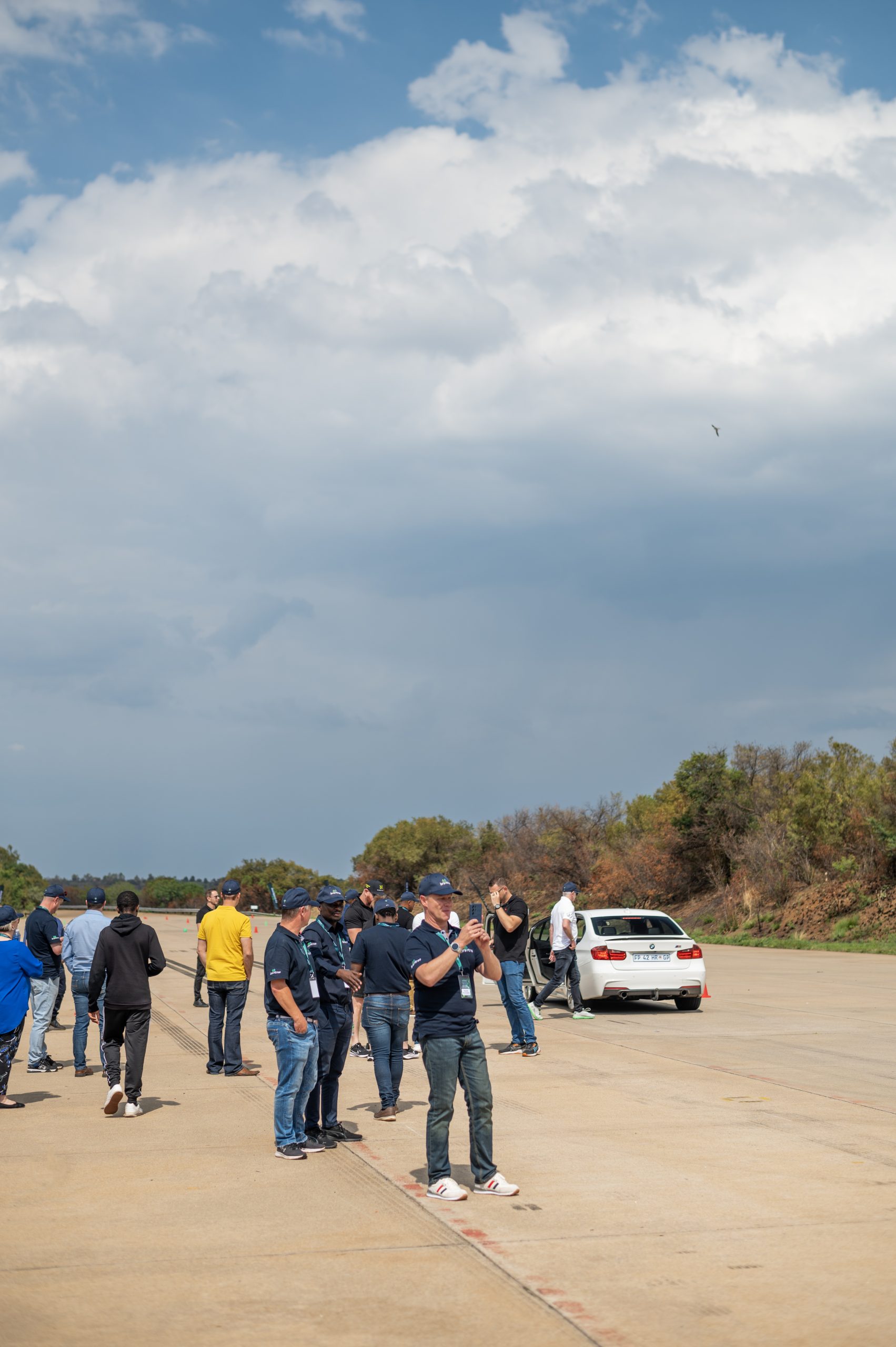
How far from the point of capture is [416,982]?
7.41 metres

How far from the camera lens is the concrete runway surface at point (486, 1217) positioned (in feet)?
17.3

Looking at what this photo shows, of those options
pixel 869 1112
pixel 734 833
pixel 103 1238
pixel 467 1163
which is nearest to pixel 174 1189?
pixel 103 1238

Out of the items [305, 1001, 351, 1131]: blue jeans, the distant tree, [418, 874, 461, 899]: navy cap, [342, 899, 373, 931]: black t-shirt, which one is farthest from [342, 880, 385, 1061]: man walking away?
the distant tree

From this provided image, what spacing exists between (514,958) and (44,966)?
16.3 feet

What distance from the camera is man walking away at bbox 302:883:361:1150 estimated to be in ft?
30.0

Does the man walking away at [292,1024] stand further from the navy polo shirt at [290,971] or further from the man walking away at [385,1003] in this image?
the man walking away at [385,1003]

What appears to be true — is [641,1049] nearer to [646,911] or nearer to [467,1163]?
[646,911]

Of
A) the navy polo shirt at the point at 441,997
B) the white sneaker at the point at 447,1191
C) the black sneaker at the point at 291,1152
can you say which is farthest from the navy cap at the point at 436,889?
the black sneaker at the point at 291,1152

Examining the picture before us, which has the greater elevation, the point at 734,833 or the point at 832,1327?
the point at 734,833

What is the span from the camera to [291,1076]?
8.60m

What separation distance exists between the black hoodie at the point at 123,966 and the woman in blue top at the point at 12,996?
20.0 inches

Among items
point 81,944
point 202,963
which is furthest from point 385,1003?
point 202,963

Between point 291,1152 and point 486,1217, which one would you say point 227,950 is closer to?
point 291,1152

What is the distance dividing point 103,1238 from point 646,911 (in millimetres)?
11972
